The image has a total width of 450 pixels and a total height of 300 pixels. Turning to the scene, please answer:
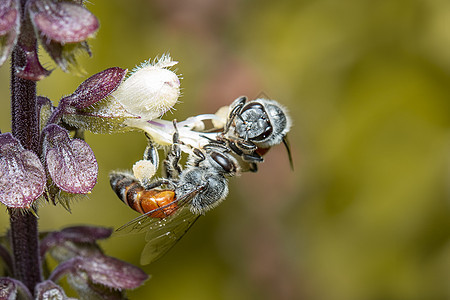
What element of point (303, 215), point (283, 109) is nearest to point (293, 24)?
point (303, 215)

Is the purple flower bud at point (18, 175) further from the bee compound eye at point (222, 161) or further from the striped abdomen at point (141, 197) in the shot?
the bee compound eye at point (222, 161)

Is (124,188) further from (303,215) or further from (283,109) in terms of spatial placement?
(303,215)

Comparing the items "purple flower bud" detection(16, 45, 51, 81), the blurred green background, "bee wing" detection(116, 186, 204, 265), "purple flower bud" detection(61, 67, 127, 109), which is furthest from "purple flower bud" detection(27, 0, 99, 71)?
the blurred green background

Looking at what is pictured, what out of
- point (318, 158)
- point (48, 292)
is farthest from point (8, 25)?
point (318, 158)

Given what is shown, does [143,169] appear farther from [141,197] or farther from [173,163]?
[173,163]

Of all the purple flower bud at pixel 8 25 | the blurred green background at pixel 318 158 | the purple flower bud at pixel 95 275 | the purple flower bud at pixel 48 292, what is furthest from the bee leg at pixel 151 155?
the blurred green background at pixel 318 158

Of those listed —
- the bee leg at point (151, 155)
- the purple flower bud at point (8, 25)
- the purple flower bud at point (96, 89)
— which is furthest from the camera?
the bee leg at point (151, 155)

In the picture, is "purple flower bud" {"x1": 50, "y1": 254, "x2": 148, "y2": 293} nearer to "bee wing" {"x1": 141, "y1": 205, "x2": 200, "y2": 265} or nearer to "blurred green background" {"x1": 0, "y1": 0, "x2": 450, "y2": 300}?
"bee wing" {"x1": 141, "y1": 205, "x2": 200, "y2": 265}
